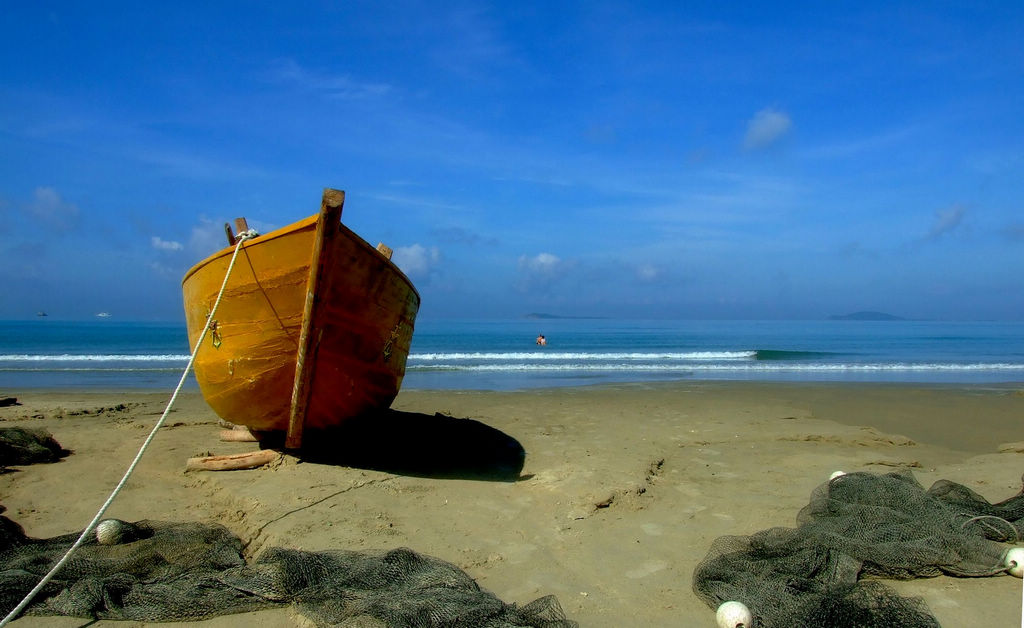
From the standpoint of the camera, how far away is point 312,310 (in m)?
5.38

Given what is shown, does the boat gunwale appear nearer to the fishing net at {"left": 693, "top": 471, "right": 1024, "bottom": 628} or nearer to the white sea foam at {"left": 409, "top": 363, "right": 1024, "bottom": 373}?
the fishing net at {"left": 693, "top": 471, "right": 1024, "bottom": 628}

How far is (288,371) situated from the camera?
5637 mm

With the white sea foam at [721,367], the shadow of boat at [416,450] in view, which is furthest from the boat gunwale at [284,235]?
the white sea foam at [721,367]

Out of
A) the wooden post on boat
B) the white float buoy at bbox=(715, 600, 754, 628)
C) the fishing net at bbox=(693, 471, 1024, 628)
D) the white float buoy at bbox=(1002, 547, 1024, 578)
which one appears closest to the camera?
the fishing net at bbox=(693, 471, 1024, 628)

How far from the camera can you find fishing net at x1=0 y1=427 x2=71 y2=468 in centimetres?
617

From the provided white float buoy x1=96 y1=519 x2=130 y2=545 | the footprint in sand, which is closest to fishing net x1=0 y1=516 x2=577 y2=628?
white float buoy x1=96 y1=519 x2=130 y2=545

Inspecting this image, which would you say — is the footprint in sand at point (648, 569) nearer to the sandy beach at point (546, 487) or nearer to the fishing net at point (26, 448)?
the sandy beach at point (546, 487)

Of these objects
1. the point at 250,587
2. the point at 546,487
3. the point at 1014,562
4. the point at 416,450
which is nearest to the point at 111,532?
the point at 250,587

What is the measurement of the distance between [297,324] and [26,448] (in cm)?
335

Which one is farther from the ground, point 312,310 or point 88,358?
point 312,310

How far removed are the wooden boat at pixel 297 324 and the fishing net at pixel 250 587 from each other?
200 centimetres

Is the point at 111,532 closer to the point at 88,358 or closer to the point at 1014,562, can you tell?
the point at 1014,562

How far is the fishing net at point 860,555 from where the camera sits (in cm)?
276

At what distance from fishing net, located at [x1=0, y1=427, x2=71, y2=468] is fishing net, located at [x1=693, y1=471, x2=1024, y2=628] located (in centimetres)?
642
